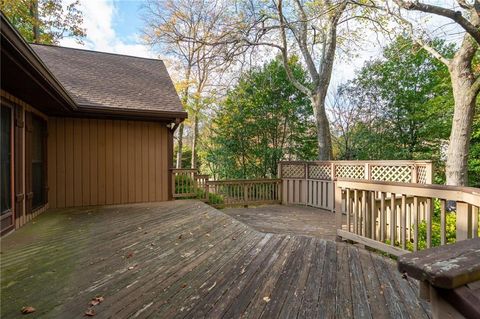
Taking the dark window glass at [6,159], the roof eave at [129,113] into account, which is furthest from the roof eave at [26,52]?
the roof eave at [129,113]

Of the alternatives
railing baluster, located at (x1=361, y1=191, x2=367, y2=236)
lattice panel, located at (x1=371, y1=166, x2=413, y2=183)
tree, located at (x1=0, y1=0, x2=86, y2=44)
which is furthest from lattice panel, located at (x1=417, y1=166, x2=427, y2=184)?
tree, located at (x1=0, y1=0, x2=86, y2=44)

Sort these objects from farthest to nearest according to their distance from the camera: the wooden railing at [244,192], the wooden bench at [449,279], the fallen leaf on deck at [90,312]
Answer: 1. the wooden railing at [244,192]
2. the fallen leaf on deck at [90,312]
3. the wooden bench at [449,279]

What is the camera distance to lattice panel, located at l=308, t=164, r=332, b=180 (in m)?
7.07

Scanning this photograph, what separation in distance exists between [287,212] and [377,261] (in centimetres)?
385

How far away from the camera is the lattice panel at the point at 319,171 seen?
707cm

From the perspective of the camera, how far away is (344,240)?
11.8 feet

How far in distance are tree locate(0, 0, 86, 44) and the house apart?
5.14m

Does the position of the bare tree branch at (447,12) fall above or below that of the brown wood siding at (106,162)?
above

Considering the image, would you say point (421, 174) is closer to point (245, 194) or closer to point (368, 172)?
point (368, 172)

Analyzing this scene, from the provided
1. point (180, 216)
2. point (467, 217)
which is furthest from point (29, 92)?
point (467, 217)

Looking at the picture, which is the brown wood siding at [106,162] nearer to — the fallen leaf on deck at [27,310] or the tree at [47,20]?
the fallen leaf on deck at [27,310]

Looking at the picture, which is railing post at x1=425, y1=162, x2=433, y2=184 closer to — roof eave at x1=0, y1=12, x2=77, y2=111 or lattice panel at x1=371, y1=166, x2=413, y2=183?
lattice panel at x1=371, y1=166, x2=413, y2=183

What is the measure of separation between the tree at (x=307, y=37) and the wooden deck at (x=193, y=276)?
232 inches

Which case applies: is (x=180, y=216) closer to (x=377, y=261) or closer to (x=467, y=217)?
(x=377, y=261)
